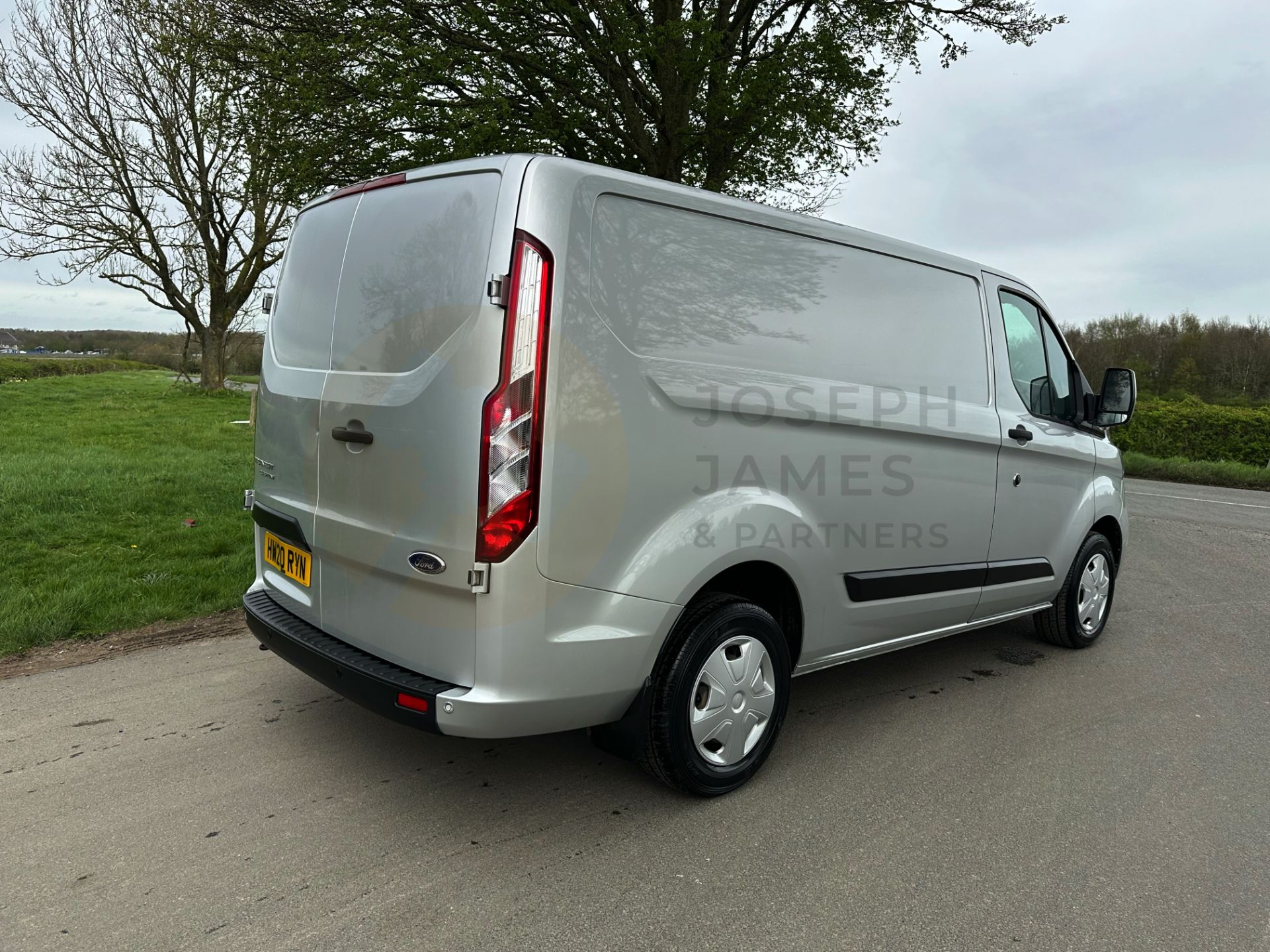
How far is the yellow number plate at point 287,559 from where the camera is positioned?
312cm

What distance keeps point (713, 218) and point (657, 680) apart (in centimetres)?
154

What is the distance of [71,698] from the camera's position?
370 cm

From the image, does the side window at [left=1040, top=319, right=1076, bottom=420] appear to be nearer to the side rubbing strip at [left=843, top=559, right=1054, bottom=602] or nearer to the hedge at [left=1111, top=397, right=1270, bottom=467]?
the side rubbing strip at [left=843, top=559, right=1054, bottom=602]

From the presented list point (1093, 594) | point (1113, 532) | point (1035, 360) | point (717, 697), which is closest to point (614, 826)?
point (717, 697)

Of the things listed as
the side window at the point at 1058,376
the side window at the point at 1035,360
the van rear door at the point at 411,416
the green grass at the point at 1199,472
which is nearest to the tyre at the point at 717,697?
the van rear door at the point at 411,416

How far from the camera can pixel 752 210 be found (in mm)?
3066

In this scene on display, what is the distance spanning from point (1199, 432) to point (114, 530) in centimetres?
2246

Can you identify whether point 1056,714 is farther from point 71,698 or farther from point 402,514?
point 71,698

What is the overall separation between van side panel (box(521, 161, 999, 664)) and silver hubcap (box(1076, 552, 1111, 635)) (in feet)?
4.52

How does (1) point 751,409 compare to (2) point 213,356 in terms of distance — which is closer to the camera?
(1) point 751,409

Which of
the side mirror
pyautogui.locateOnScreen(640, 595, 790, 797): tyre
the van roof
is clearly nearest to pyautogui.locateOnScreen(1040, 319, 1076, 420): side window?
the side mirror

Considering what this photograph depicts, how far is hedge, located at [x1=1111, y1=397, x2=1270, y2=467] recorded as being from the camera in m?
19.9

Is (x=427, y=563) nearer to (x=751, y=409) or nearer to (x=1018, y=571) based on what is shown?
(x=751, y=409)

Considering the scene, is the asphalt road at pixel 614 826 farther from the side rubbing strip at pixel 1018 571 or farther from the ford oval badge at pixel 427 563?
the ford oval badge at pixel 427 563
